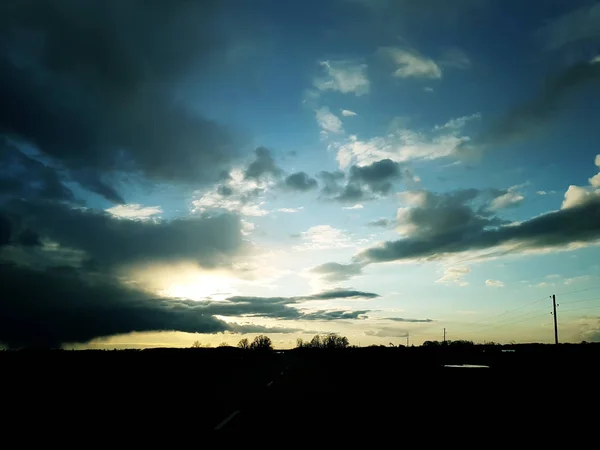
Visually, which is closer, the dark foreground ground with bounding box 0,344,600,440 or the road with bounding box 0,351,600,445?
the dark foreground ground with bounding box 0,344,600,440

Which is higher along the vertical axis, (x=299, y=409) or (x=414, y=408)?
(x=414, y=408)

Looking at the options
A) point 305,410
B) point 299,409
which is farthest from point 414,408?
point 299,409

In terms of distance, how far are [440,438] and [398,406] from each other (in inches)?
182

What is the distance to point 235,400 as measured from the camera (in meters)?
14.3

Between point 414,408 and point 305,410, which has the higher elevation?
point 414,408

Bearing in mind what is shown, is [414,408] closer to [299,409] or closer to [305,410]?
[305,410]

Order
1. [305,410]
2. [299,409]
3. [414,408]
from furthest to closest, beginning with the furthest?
1. [299,409]
2. [305,410]
3. [414,408]

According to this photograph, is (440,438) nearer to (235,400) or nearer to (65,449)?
(65,449)

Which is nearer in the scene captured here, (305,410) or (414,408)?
(414,408)

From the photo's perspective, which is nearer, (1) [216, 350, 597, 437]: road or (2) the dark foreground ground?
(2) the dark foreground ground

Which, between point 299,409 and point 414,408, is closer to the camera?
point 414,408

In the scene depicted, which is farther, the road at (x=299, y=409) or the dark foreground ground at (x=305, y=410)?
the road at (x=299, y=409)

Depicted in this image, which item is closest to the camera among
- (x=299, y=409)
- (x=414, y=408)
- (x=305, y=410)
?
(x=414, y=408)

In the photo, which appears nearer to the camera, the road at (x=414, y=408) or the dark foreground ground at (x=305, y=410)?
the dark foreground ground at (x=305, y=410)
